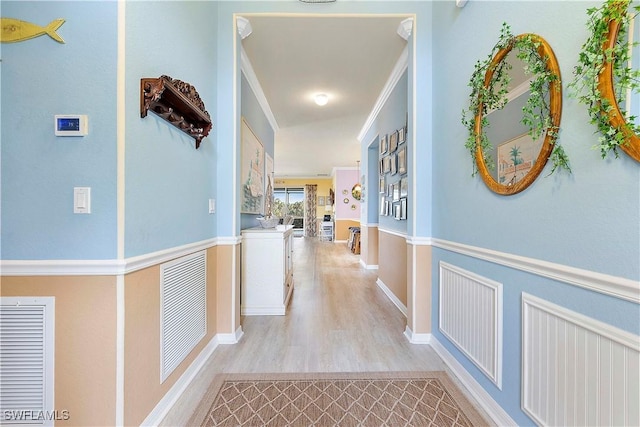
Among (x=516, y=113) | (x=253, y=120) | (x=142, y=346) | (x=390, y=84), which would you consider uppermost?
(x=390, y=84)

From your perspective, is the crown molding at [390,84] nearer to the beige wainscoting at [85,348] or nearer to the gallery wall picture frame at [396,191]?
the gallery wall picture frame at [396,191]

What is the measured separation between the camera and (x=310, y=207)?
488 inches

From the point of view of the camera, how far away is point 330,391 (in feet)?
5.78

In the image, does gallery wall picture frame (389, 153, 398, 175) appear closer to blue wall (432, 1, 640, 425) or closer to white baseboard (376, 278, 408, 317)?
blue wall (432, 1, 640, 425)

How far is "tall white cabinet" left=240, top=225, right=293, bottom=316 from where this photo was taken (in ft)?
9.83

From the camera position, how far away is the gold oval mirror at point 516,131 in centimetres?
117

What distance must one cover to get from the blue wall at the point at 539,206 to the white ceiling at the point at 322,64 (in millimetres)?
795

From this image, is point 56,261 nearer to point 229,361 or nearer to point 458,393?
point 229,361

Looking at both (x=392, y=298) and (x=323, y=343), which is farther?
(x=392, y=298)

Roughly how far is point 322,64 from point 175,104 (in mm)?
2012

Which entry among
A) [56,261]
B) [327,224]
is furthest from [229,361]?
[327,224]

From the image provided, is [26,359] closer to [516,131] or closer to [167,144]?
[167,144]

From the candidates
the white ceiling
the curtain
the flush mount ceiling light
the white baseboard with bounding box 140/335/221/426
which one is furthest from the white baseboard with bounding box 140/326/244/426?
the curtain

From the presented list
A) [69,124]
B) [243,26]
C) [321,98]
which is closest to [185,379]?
[69,124]
